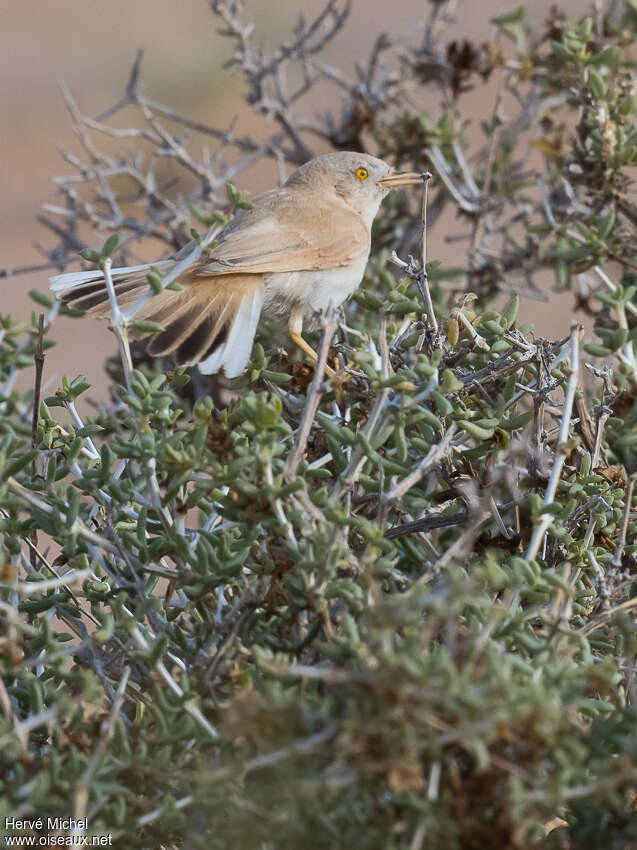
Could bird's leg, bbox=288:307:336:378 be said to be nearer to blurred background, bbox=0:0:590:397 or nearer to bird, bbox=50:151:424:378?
bird, bbox=50:151:424:378

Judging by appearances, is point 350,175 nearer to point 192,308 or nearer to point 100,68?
point 192,308

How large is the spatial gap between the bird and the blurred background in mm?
5290

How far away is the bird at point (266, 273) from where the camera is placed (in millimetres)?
2996

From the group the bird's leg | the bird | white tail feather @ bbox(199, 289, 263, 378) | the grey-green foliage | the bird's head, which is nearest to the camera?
the grey-green foliage

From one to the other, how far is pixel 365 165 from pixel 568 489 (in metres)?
2.45

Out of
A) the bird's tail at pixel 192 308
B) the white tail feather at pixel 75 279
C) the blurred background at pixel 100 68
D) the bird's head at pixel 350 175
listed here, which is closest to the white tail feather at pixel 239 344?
the bird's tail at pixel 192 308

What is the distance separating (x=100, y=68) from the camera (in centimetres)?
1603

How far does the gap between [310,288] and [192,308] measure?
63 cm

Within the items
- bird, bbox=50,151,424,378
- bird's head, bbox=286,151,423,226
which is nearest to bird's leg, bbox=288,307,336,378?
bird, bbox=50,151,424,378

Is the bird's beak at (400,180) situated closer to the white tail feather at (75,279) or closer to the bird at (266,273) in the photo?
the bird at (266,273)

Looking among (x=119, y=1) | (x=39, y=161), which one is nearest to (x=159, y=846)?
(x=39, y=161)

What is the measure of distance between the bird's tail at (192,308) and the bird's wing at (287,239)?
0.24 feet

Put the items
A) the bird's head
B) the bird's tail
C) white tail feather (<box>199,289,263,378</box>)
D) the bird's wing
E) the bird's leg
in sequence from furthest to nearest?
1. the bird's head
2. the bird's wing
3. the bird's leg
4. the bird's tail
5. white tail feather (<box>199,289,263,378</box>)

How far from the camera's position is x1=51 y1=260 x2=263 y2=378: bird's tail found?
2887 millimetres
